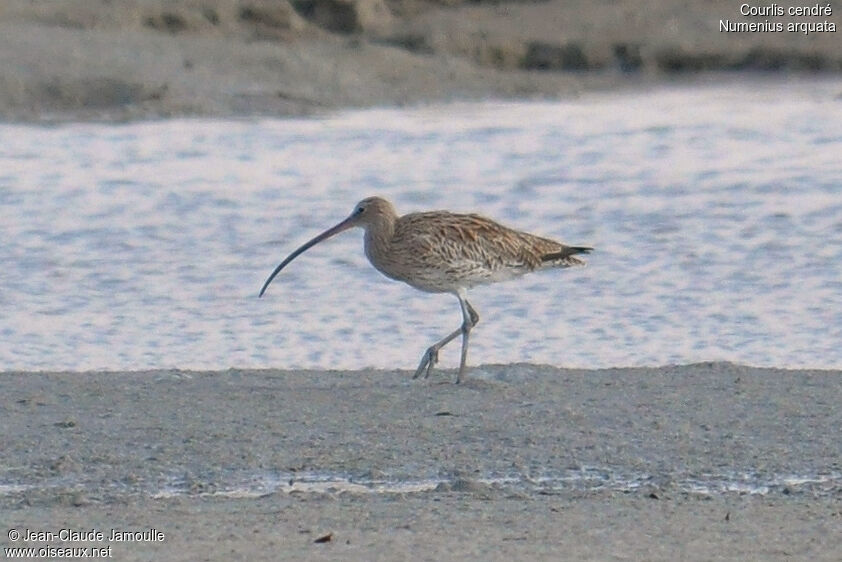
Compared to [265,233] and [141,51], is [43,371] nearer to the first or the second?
[265,233]

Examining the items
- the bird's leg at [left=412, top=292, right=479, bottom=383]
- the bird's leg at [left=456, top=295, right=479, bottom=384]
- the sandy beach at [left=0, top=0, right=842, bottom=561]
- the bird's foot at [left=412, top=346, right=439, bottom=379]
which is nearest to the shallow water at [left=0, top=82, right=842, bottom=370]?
the bird's leg at [left=456, top=295, right=479, bottom=384]

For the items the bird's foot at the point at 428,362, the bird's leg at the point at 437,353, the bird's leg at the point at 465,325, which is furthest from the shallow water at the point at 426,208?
the bird's foot at the point at 428,362

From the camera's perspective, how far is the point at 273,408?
7.89 meters

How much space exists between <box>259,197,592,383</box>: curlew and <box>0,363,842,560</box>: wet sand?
487mm

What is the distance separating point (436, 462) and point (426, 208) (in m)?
6.97

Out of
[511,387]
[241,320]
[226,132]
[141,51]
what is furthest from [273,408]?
[141,51]

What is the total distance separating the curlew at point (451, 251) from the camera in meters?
8.98

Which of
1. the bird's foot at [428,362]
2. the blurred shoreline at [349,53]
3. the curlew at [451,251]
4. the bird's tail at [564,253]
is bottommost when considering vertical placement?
the blurred shoreline at [349,53]

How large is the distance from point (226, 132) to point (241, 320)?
22.5 feet

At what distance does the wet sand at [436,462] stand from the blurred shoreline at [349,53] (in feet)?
30.7

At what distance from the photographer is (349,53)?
19.6 meters

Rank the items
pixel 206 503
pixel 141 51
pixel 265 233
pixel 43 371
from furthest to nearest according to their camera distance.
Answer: pixel 141 51 < pixel 265 233 < pixel 43 371 < pixel 206 503

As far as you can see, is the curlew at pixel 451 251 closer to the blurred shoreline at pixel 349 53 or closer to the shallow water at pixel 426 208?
the shallow water at pixel 426 208

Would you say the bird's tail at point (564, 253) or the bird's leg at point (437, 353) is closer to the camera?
the bird's leg at point (437, 353)
